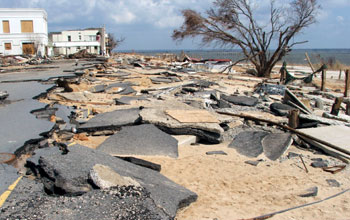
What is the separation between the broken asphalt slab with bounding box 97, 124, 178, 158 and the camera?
4.74 metres

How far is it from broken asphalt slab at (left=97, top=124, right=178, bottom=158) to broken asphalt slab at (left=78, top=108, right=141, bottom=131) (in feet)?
1.38

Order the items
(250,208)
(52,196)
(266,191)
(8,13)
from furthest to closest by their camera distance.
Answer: (8,13), (266,191), (250,208), (52,196)

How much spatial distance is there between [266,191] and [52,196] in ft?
7.43

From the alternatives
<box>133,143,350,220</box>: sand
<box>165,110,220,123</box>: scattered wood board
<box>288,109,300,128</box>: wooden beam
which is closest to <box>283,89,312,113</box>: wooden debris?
<box>288,109,300,128</box>: wooden beam

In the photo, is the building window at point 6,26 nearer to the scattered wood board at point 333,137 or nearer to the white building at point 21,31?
the white building at point 21,31

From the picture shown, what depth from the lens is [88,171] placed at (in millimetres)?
3262

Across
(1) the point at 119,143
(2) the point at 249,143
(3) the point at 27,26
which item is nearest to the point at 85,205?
(1) the point at 119,143

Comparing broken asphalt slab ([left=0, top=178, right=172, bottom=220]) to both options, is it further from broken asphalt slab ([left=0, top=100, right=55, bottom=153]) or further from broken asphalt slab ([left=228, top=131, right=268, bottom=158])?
broken asphalt slab ([left=228, top=131, right=268, bottom=158])

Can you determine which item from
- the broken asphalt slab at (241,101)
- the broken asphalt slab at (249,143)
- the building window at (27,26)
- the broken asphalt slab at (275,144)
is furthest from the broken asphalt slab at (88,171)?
the building window at (27,26)

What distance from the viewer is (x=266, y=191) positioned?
382 centimetres

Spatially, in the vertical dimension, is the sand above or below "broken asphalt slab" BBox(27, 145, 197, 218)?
below

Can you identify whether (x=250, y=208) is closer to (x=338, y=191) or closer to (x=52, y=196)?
(x=338, y=191)

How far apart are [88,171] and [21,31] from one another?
4807 centimetres

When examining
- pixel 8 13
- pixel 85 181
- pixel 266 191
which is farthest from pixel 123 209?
pixel 8 13
